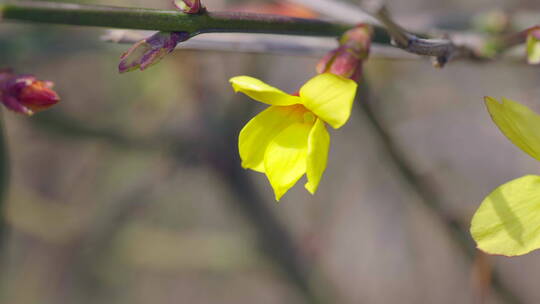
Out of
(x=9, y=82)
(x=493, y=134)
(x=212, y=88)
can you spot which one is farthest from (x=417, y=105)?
(x=9, y=82)

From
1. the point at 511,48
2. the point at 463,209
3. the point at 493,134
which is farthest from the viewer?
the point at 493,134

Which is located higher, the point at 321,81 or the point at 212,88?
the point at 321,81

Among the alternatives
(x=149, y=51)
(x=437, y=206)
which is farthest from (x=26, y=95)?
(x=437, y=206)

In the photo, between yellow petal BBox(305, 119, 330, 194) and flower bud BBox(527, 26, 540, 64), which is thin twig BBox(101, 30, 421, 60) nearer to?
flower bud BBox(527, 26, 540, 64)

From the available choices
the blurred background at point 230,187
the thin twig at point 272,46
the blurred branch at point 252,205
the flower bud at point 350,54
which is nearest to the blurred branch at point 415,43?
the flower bud at point 350,54

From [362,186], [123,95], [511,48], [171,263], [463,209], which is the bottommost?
[171,263]

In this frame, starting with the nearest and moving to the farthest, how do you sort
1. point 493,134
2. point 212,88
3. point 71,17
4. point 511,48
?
point 71,17 < point 511,48 < point 212,88 < point 493,134

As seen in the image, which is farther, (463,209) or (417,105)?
(417,105)

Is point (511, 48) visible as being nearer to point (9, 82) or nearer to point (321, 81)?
point (321, 81)
